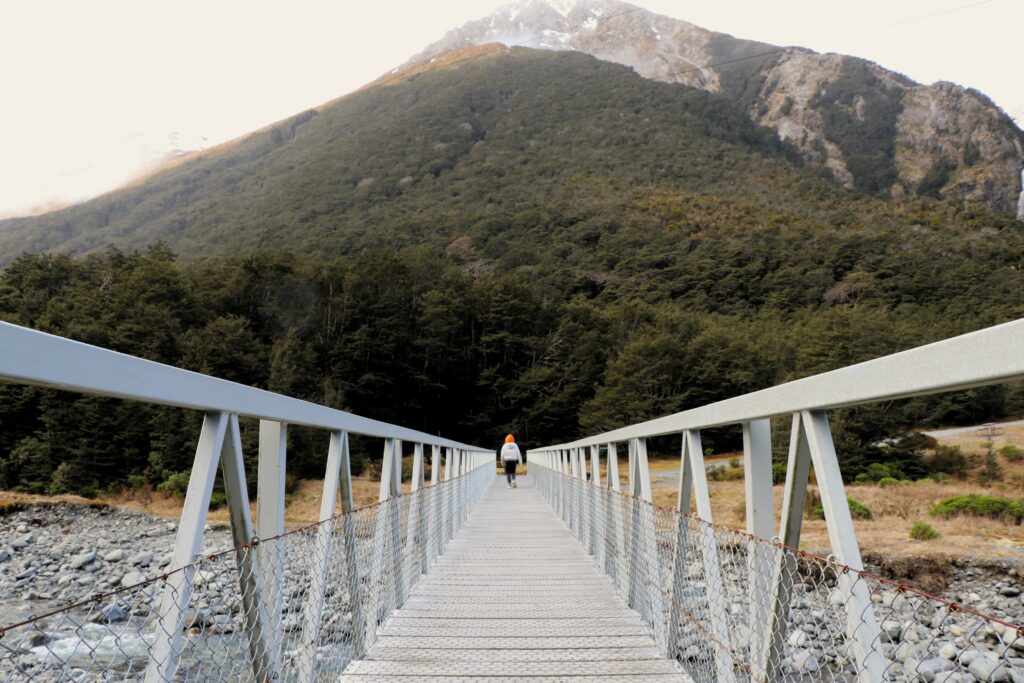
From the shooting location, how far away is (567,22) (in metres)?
165

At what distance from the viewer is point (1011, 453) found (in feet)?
69.2

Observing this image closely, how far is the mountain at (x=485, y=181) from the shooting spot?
73.1 m

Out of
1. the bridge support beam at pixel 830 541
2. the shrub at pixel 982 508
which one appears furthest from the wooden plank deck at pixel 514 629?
the shrub at pixel 982 508

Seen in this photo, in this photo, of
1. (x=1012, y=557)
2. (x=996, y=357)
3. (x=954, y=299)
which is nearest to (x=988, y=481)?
(x=1012, y=557)

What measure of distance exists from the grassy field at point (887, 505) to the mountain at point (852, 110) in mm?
72087

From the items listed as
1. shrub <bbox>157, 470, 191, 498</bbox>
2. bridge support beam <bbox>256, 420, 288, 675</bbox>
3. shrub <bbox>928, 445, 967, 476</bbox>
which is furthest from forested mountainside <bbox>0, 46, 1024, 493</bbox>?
bridge support beam <bbox>256, 420, 288, 675</bbox>

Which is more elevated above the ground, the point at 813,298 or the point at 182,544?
the point at 813,298

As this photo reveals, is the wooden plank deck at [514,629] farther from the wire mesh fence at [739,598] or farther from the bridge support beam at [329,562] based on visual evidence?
the bridge support beam at [329,562]

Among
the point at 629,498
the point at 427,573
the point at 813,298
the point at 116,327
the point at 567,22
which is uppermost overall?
the point at 567,22

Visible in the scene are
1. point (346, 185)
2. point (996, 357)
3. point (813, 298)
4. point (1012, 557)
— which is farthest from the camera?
point (346, 185)

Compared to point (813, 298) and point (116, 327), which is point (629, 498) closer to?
point (116, 327)

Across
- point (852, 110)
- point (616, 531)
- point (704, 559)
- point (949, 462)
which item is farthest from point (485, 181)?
point (704, 559)

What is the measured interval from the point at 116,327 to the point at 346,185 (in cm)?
4972

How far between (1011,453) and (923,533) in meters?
11.2
